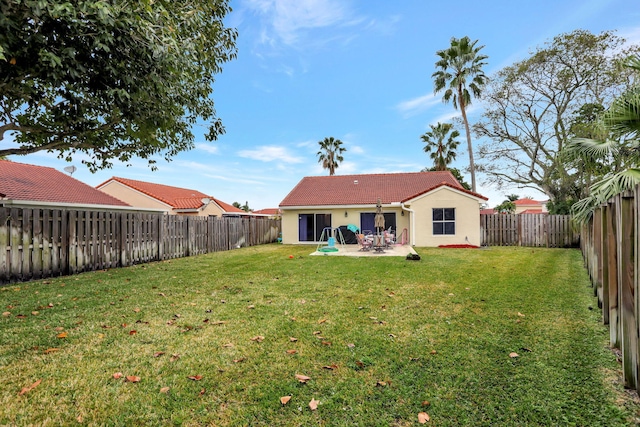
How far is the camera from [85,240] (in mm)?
9711

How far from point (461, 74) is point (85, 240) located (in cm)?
2499

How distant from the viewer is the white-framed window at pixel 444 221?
57.0 feet

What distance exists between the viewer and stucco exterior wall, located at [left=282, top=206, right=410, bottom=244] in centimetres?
1959

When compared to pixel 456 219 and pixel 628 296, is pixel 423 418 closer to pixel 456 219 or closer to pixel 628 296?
pixel 628 296

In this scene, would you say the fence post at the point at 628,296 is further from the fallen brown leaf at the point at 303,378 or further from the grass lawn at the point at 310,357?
the fallen brown leaf at the point at 303,378

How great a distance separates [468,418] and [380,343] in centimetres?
148

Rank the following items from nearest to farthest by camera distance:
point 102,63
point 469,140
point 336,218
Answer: point 102,63, point 336,218, point 469,140

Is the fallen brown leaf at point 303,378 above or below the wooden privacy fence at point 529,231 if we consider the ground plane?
below

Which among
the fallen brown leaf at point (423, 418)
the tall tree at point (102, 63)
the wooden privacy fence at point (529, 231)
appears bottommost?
the fallen brown leaf at point (423, 418)

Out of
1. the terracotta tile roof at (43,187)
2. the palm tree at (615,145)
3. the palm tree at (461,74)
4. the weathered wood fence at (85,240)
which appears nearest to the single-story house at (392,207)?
the palm tree at (461,74)

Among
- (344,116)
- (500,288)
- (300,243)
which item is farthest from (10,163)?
(500,288)

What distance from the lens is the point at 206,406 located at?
259 cm

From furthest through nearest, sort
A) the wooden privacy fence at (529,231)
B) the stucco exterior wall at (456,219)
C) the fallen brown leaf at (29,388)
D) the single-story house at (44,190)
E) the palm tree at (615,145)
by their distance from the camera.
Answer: the stucco exterior wall at (456,219) < the wooden privacy fence at (529,231) < the single-story house at (44,190) < the palm tree at (615,145) < the fallen brown leaf at (29,388)

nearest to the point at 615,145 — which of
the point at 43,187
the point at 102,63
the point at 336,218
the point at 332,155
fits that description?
the point at 102,63
